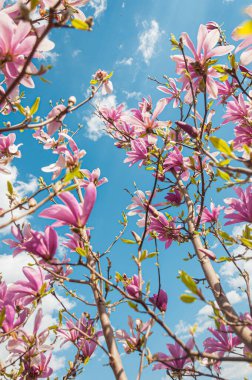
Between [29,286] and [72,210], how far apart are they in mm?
618

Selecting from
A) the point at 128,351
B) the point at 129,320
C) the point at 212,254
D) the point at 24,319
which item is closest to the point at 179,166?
the point at 212,254

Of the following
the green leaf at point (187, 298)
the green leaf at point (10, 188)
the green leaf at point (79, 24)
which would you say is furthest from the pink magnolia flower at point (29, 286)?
the green leaf at point (79, 24)

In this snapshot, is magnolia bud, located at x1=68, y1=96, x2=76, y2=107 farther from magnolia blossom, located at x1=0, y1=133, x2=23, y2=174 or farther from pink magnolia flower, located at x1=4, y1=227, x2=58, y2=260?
magnolia blossom, located at x1=0, y1=133, x2=23, y2=174

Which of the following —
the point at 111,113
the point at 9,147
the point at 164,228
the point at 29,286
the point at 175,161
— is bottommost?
the point at 29,286

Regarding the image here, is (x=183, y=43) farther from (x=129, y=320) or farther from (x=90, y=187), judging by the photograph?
(x=129, y=320)

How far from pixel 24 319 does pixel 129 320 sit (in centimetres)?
63

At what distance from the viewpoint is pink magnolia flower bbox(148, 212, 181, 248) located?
2397mm

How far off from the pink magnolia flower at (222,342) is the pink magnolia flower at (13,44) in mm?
1839

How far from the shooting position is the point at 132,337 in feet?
6.07

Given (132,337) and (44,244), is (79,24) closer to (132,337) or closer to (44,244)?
(44,244)

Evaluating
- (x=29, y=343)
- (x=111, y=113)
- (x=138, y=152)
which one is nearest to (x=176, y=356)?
(x=29, y=343)

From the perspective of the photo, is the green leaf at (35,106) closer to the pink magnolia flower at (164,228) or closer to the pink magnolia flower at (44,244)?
the pink magnolia flower at (44,244)

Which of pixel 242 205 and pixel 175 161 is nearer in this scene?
pixel 242 205

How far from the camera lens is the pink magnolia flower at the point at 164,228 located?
240 centimetres
